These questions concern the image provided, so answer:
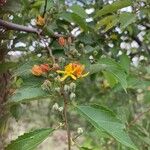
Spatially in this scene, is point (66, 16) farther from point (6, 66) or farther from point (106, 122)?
point (106, 122)

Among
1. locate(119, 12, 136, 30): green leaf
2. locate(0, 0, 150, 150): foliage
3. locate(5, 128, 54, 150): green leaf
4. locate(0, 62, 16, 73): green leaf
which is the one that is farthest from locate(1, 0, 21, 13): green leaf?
locate(5, 128, 54, 150): green leaf

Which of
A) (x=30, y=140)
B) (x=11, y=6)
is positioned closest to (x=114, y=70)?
(x=30, y=140)

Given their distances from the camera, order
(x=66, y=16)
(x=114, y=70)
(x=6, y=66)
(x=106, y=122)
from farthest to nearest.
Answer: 1. (x=66, y=16)
2. (x=6, y=66)
3. (x=114, y=70)
4. (x=106, y=122)

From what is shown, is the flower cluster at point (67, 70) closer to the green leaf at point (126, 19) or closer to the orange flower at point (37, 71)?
the orange flower at point (37, 71)

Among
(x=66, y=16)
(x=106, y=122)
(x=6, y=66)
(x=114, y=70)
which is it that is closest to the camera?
(x=106, y=122)

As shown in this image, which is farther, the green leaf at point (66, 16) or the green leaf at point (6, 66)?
the green leaf at point (66, 16)

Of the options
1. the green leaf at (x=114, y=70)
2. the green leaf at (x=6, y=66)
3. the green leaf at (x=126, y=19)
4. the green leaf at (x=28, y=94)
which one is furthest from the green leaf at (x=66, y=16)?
the green leaf at (x=28, y=94)

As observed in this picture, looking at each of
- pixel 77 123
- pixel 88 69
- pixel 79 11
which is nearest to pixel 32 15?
pixel 79 11
